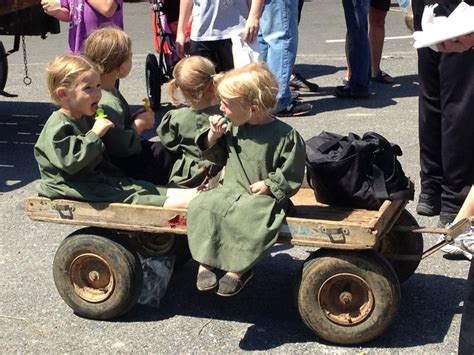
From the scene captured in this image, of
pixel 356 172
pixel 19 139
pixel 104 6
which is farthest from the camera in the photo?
pixel 19 139

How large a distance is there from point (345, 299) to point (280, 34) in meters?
4.20

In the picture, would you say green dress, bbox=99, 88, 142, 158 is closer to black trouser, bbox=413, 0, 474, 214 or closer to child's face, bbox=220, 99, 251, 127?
child's face, bbox=220, 99, 251, 127

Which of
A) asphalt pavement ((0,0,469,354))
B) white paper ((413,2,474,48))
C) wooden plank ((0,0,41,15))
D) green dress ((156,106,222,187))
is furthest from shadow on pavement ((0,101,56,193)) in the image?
white paper ((413,2,474,48))

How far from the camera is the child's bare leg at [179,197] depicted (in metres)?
4.29

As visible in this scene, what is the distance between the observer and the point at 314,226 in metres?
3.97

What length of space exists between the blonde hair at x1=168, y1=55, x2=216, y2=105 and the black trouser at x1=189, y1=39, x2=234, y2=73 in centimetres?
245

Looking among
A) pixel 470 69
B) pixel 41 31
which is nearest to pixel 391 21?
pixel 41 31

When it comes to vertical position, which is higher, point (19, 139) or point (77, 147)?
point (77, 147)

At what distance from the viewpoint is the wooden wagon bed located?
393 centimetres

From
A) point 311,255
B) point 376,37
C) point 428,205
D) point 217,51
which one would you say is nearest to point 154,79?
point 217,51

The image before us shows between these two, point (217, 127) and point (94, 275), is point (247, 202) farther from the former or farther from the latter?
point (94, 275)

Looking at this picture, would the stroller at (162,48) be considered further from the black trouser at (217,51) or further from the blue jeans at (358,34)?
the blue jeans at (358,34)

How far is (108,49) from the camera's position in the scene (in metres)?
4.63

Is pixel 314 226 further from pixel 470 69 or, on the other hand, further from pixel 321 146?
pixel 470 69
